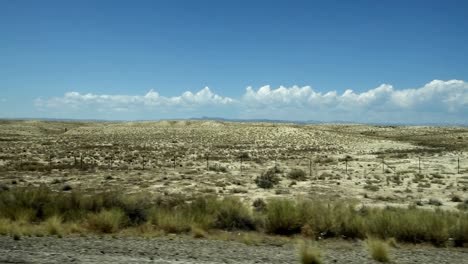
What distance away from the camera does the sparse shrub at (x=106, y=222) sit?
12117 millimetres

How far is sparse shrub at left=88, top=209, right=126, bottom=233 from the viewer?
12.1 m

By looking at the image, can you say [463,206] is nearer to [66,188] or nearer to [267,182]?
[267,182]

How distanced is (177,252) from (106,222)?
3.47m

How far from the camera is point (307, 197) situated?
887 inches

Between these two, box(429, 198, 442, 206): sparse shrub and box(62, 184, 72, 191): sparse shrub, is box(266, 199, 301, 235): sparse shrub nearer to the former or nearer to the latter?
box(429, 198, 442, 206): sparse shrub

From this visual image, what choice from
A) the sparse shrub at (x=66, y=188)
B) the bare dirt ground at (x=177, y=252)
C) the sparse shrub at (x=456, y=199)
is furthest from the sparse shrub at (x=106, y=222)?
the sparse shrub at (x=456, y=199)

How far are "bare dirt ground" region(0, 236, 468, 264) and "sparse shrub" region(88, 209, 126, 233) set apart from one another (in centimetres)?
113

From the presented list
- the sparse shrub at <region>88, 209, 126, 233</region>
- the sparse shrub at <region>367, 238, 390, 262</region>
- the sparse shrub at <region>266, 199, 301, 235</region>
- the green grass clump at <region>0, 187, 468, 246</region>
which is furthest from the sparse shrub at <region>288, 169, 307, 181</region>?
the sparse shrub at <region>367, 238, 390, 262</region>

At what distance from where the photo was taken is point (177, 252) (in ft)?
31.4

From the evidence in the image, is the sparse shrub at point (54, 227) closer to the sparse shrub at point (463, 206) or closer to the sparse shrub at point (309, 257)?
the sparse shrub at point (309, 257)

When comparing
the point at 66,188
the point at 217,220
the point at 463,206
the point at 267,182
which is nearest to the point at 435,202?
the point at 463,206

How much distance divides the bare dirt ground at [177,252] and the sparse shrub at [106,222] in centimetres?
113

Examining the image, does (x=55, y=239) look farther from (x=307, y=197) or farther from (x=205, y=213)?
(x=307, y=197)

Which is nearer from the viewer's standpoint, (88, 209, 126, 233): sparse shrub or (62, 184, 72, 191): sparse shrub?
(88, 209, 126, 233): sparse shrub
